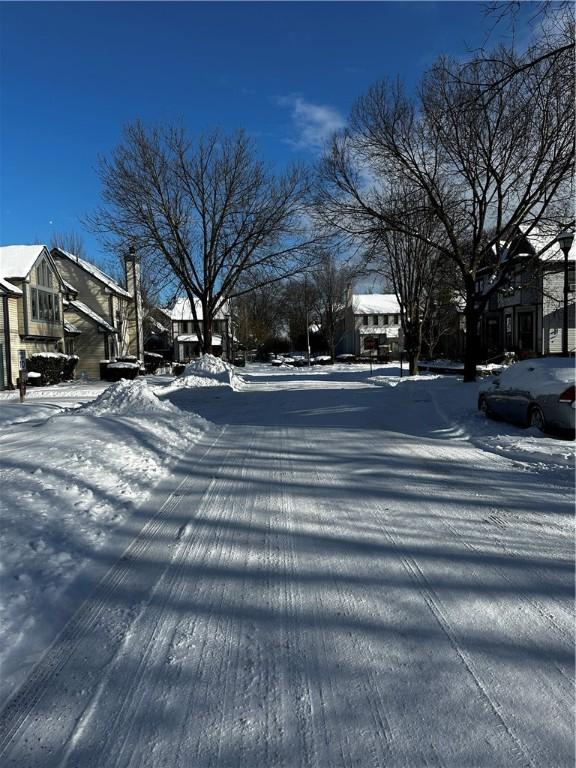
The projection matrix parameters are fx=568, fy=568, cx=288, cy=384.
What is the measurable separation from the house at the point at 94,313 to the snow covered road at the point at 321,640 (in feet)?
98.4

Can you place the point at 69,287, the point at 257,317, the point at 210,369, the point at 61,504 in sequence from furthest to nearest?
the point at 257,317, the point at 69,287, the point at 210,369, the point at 61,504

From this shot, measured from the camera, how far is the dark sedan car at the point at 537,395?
30.0 ft

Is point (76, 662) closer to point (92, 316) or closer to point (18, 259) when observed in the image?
point (18, 259)

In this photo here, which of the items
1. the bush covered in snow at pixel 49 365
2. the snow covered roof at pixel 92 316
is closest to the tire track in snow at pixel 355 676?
the bush covered in snow at pixel 49 365

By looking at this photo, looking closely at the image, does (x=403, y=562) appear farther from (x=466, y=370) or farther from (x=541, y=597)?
(x=466, y=370)

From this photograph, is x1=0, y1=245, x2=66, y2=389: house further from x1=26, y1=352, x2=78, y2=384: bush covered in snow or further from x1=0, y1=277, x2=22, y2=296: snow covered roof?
x1=26, y1=352, x2=78, y2=384: bush covered in snow

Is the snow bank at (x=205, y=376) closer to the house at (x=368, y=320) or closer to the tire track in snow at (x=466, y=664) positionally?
the tire track in snow at (x=466, y=664)

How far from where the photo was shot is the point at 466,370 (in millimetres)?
21688

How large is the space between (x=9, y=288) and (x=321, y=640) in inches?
1185

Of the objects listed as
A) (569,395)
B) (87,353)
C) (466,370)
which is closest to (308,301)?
(87,353)

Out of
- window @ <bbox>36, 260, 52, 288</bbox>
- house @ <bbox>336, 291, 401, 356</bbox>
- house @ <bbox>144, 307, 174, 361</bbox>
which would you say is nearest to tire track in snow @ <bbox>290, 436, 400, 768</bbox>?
window @ <bbox>36, 260, 52, 288</bbox>

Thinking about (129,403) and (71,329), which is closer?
(129,403)

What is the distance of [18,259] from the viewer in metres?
31.8

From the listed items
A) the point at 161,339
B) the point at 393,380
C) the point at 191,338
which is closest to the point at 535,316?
the point at 393,380
